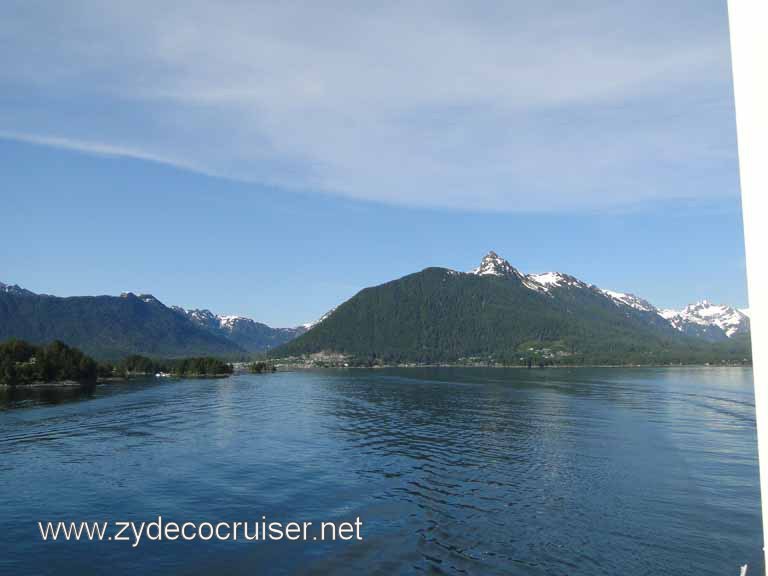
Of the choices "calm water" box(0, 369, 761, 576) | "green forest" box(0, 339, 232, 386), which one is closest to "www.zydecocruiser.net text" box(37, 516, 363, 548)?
"calm water" box(0, 369, 761, 576)

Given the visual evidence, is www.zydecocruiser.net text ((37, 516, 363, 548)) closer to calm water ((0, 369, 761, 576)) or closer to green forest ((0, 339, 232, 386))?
calm water ((0, 369, 761, 576))

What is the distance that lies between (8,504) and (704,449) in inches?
2792

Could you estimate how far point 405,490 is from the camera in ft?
142

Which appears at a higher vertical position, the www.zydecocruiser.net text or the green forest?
the green forest

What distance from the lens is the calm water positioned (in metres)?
29.4

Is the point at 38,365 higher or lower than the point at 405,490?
higher

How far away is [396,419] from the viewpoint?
9031 cm

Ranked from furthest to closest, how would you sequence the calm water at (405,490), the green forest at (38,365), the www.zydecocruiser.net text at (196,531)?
the green forest at (38,365) → the www.zydecocruiser.net text at (196,531) → the calm water at (405,490)

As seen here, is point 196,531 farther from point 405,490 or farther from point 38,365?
point 38,365

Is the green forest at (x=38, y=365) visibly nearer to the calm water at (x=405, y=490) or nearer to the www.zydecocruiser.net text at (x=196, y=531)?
the calm water at (x=405, y=490)

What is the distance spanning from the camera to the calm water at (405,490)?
96.5 feet

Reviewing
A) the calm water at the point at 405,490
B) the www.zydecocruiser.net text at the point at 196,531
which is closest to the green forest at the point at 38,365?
the calm water at the point at 405,490

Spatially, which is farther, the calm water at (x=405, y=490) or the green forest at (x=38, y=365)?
the green forest at (x=38, y=365)

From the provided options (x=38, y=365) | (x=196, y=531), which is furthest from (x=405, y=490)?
(x=38, y=365)
